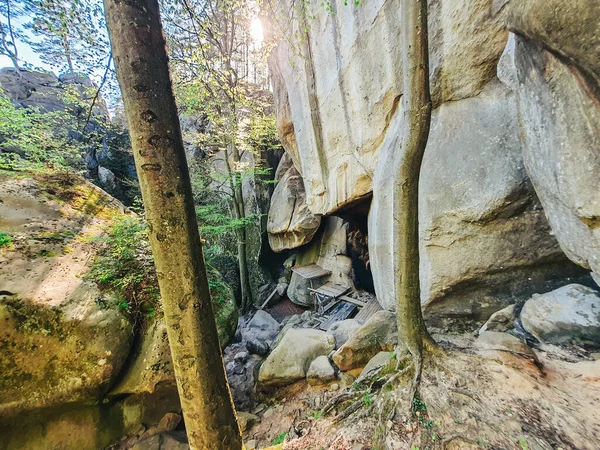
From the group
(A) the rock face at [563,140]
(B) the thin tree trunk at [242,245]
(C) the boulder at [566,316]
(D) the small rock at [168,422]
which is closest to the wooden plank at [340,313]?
(B) the thin tree trunk at [242,245]

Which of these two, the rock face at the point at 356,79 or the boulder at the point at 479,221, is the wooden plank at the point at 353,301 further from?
the boulder at the point at 479,221

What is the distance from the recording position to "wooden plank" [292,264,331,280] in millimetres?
10719

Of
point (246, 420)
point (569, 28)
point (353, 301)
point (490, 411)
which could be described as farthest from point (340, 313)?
point (569, 28)

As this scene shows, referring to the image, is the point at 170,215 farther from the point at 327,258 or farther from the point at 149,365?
the point at 327,258

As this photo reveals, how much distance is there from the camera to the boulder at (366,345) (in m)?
3.98

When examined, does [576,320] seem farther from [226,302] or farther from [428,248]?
[226,302]

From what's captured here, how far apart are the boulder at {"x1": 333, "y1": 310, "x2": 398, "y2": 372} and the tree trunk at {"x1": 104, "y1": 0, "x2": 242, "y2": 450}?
282cm

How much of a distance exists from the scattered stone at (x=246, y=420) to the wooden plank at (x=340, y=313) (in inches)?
163

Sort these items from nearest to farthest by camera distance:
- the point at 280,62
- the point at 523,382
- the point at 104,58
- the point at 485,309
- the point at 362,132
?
the point at 523,382
the point at 104,58
the point at 485,309
the point at 362,132
the point at 280,62

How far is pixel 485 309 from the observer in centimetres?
383

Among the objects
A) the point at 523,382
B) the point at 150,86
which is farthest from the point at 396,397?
the point at 150,86

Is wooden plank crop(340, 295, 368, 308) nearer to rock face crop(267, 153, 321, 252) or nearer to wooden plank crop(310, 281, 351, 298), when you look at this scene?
wooden plank crop(310, 281, 351, 298)

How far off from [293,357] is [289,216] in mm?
8027

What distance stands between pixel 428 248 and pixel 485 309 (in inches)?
50.1
